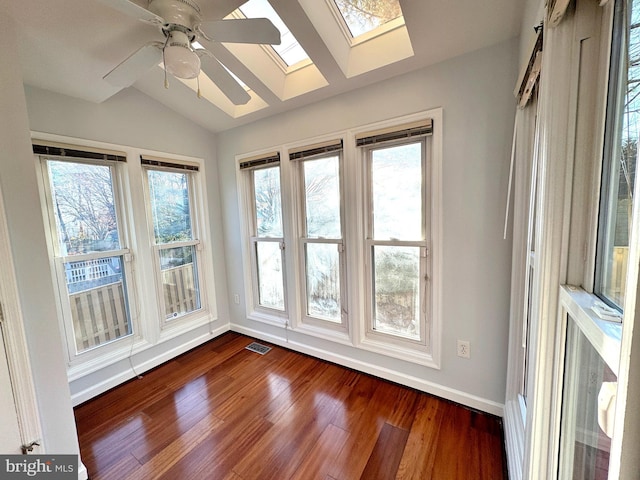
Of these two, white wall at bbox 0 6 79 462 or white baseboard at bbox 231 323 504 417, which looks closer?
white wall at bbox 0 6 79 462

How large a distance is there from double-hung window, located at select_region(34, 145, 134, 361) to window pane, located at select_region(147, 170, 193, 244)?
0.90 feet

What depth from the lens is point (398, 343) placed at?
6.77 feet

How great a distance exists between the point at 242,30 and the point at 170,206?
1920mm

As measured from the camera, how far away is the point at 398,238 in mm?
1981

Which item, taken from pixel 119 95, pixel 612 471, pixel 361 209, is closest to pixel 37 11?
pixel 119 95

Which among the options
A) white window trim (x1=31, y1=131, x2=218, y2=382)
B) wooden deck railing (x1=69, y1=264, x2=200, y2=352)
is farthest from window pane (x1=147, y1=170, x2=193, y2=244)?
wooden deck railing (x1=69, y1=264, x2=200, y2=352)

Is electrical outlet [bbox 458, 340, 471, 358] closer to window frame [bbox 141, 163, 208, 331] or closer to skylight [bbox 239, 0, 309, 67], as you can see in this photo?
skylight [bbox 239, 0, 309, 67]

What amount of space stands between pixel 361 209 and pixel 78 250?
7.32 feet

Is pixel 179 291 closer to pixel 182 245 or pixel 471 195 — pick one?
pixel 182 245

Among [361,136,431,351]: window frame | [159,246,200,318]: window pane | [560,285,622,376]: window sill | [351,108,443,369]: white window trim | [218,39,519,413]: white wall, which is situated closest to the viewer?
[560,285,622,376]: window sill

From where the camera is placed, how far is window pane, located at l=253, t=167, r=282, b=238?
261 centimetres

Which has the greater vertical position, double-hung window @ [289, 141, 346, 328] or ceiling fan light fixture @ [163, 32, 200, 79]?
ceiling fan light fixture @ [163, 32, 200, 79]

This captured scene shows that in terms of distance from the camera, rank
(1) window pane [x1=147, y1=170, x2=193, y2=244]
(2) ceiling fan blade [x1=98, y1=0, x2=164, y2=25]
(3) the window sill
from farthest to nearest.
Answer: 1. (1) window pane [x1=147, y1=170, x2=193, y2=244]
2. (2) ceiling fan blade [x1=98, y1=0, x2=164, y2=25]
3. (3) the window sill

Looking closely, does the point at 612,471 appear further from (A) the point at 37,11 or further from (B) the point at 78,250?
(B) the point at 78,250
